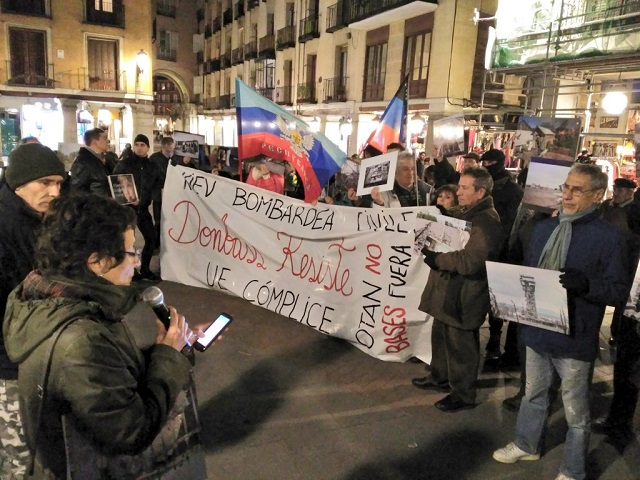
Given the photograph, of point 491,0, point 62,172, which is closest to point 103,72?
point 491,0

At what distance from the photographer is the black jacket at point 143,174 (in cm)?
641

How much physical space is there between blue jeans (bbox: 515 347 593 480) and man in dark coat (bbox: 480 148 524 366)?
5.09 feet

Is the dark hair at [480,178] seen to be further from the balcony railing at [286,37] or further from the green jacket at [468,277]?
the balcony railing at [286,37]

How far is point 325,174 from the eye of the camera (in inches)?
197

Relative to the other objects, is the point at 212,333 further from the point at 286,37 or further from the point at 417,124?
the point at 286,37

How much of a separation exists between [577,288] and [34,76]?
2797 centimetres

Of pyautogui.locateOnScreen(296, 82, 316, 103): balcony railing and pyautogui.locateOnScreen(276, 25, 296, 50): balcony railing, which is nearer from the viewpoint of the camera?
pyautogui.locateOnScreen(296, 82, 316, 103): balcony railing

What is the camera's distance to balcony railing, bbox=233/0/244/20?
34.8m

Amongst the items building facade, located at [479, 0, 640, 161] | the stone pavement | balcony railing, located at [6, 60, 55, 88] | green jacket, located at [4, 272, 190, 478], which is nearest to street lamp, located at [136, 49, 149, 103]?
balcony railing, located at [6, 60, 55, 88]

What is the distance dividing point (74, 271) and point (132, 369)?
1.12ft

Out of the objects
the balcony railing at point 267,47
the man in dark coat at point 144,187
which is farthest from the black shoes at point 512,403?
the balcony railing at point 267,47

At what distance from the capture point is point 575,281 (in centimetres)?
259

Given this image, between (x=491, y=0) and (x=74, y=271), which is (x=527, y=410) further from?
(x=491, y=0)

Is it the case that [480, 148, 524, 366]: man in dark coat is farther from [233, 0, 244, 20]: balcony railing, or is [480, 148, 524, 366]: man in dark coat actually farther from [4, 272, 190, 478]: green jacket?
[233, 0, 244, 20]: balcony railing
